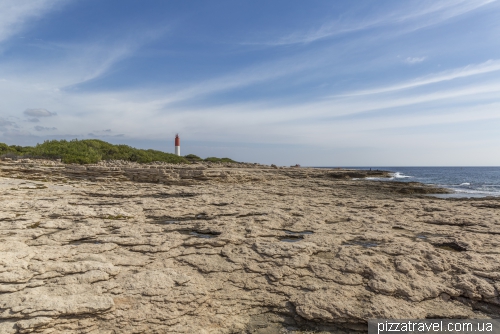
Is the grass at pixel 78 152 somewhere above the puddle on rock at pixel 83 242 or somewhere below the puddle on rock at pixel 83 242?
above

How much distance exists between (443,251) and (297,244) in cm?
307

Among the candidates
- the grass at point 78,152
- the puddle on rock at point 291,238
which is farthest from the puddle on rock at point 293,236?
the grass at point 78,152

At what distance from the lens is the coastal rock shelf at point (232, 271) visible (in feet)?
14.8

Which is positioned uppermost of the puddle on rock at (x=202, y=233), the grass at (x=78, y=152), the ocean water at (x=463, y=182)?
the grass at (x=78, y=152)

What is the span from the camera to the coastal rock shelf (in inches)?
177

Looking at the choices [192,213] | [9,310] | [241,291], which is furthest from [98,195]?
[241,291]

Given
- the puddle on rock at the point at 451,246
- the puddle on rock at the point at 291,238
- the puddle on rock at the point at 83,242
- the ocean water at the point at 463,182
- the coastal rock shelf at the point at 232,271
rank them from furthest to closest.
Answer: the ocean water at the point at 463,182 → the puddle on rock at the point at 291,238 → the puddle on rock at the point at 451,246 → the puddle on rock at the point at 83,242 → the coastal rock shelf at the point at 232,271

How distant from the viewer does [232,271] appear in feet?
18.5

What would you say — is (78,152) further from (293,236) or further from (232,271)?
(232,271)

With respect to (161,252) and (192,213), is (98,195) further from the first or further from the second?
(161,252)

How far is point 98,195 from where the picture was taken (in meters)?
12.7

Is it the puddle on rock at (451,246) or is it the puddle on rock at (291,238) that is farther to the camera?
the puddle on rock at (291,238)

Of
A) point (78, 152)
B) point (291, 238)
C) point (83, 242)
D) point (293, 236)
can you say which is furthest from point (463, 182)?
point (83, 242)

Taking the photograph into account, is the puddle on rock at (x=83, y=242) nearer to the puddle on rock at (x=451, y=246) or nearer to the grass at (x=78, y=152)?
the puddle on rock at (x=451, y=246)
